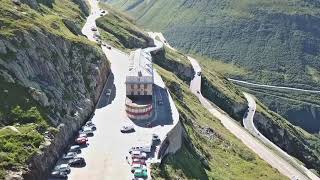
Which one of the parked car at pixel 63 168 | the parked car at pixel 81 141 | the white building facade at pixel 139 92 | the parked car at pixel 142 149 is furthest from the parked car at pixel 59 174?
the white building facade at pixel 139 92

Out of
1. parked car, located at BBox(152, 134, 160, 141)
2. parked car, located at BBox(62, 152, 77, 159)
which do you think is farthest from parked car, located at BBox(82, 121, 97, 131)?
parked car, located at BBox(62, 152, 77, 159)

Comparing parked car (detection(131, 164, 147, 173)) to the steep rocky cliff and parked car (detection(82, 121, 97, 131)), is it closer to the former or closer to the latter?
the steep rocky cliff

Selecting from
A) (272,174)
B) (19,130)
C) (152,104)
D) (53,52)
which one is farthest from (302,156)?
(19,130)

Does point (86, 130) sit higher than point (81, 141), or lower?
higher

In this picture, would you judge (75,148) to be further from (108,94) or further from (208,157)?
(208,157)

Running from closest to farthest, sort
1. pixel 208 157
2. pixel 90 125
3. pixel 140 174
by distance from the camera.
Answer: pixel 140 174, pixel 90 125, pixel 208 157

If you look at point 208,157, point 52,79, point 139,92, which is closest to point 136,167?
point 52,79
